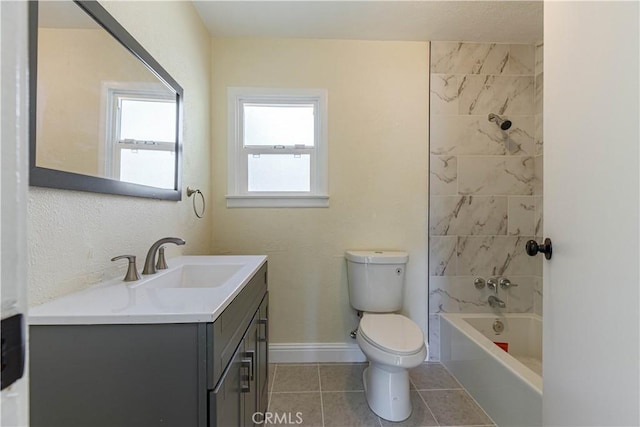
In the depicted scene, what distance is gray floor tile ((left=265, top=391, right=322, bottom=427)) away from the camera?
150cm

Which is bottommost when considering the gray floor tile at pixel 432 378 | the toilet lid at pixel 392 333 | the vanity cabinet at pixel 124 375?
the gray floor tile at pixel 432 378

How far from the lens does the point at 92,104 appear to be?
94 centimetres

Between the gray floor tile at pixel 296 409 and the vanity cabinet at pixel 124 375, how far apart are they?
99cm

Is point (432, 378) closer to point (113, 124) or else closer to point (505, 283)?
point (505, 283)

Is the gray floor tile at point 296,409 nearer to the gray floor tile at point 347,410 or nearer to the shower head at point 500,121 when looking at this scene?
the gray floor tile at point 347,410

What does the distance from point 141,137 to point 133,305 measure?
2.53 ft

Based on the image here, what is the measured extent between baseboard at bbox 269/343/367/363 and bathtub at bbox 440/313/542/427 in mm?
624

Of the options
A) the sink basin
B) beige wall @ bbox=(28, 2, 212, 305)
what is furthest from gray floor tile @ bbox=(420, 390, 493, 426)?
beige wall @ bbox=(28, 2, 212, 305)

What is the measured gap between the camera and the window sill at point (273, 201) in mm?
2066

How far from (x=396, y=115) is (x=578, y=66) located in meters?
1.26

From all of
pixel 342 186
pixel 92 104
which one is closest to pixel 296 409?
pixel 342 186
